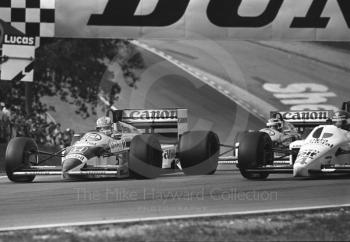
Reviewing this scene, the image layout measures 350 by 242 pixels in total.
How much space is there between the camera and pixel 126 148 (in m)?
12.8

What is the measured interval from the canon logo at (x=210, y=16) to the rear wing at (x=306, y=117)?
1.72 m

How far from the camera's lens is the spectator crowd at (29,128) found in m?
17.9

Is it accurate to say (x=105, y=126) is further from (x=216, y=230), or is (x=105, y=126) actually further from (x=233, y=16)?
(x=216, y=230)

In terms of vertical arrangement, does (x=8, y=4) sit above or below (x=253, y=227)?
above

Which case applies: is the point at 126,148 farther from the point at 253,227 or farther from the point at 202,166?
the point at 253,227

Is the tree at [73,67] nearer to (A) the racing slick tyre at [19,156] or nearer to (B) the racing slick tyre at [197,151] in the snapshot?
(A) the racing slick tyre at [19,156]

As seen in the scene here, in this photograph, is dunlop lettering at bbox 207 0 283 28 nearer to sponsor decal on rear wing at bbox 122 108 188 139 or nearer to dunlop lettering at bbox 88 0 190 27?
dunlop lettering at bbox 88 0 190 27

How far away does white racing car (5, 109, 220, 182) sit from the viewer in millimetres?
11773

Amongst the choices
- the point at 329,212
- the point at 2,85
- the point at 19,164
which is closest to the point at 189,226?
the point at 329,212

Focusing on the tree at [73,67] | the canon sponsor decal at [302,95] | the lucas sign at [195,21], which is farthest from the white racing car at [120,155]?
the canon sponsor decal at [302,95]

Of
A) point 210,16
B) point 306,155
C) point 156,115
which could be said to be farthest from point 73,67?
point 306,155

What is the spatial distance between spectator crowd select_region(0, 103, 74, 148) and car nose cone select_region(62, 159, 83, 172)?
6352 millimetres

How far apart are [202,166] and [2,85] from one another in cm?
929

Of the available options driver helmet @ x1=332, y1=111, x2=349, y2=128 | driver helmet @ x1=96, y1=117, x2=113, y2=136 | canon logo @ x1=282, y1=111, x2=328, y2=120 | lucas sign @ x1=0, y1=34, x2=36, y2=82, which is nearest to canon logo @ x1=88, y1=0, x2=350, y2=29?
lucas sign @ x1=0, y1=34, x2=36, y2=82
